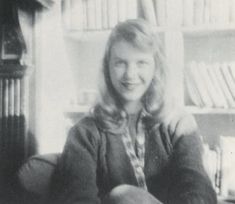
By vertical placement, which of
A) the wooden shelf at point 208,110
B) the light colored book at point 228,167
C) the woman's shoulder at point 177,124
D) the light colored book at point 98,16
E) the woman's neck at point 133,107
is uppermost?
the light colored book at point 98,16

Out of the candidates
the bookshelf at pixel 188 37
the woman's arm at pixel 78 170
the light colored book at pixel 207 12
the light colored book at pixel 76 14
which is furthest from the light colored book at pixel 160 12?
the woman's arm at pixel 78 170

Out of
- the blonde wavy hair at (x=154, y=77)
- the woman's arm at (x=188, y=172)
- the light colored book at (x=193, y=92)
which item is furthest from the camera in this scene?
the light colored book at (x=193, y=92)

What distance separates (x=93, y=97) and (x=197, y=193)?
1.27ft

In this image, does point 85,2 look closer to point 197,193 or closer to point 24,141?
point 24,141

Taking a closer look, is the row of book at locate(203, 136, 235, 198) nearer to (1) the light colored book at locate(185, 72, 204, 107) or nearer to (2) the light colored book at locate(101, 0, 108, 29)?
(1) the light colored book at locate(185, 72, 204, 107)

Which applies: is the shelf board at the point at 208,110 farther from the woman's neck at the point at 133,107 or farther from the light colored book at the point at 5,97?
the light colored book at the point at 5,97

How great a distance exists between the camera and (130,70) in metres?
1.10

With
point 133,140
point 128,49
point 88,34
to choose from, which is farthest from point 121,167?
point 88,34

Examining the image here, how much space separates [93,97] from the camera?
1209mm

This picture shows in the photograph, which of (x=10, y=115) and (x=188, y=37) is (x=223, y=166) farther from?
(x=10, y=115)

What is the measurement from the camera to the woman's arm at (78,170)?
3.36 ft

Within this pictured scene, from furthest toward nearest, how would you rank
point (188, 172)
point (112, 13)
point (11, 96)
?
point (112, 13) → point (11, 96) → point (188, 172)

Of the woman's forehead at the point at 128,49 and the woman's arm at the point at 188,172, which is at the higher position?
the woman's forehead at the point at 128,49

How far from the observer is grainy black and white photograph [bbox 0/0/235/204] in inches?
42.4
